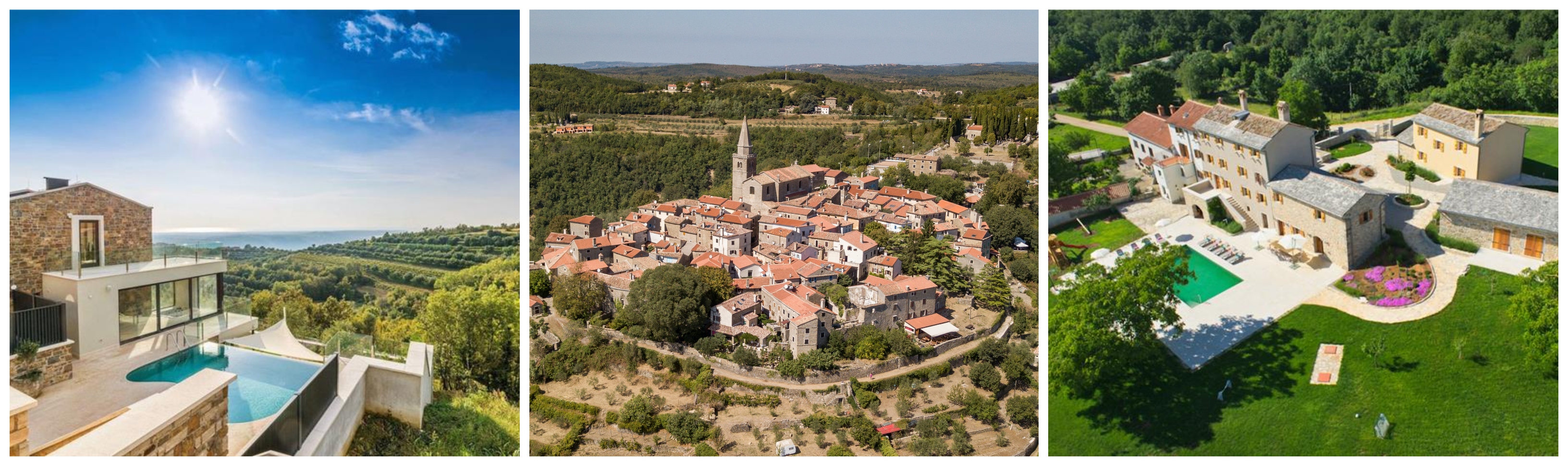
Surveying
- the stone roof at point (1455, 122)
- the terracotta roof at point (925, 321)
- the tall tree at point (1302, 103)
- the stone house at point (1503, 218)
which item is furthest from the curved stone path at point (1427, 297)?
the terracotta roof at point (925, 321)

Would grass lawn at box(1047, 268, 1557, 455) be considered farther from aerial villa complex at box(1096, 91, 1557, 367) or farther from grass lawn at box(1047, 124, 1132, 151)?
grass lawn at box(1047, 124, 1132, 151)

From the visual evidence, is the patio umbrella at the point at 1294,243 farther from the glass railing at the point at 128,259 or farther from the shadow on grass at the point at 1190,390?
the glass railing at the point at 128,259

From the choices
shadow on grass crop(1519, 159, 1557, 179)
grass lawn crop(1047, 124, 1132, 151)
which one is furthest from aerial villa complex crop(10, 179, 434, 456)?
shadow on grass crop(1519, 159, 1557, 179)

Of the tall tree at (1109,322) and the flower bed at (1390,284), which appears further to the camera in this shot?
the flower bed at (1390,284)

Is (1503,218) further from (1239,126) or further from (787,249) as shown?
(787,249)

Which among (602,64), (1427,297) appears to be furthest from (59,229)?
(1427,297)
